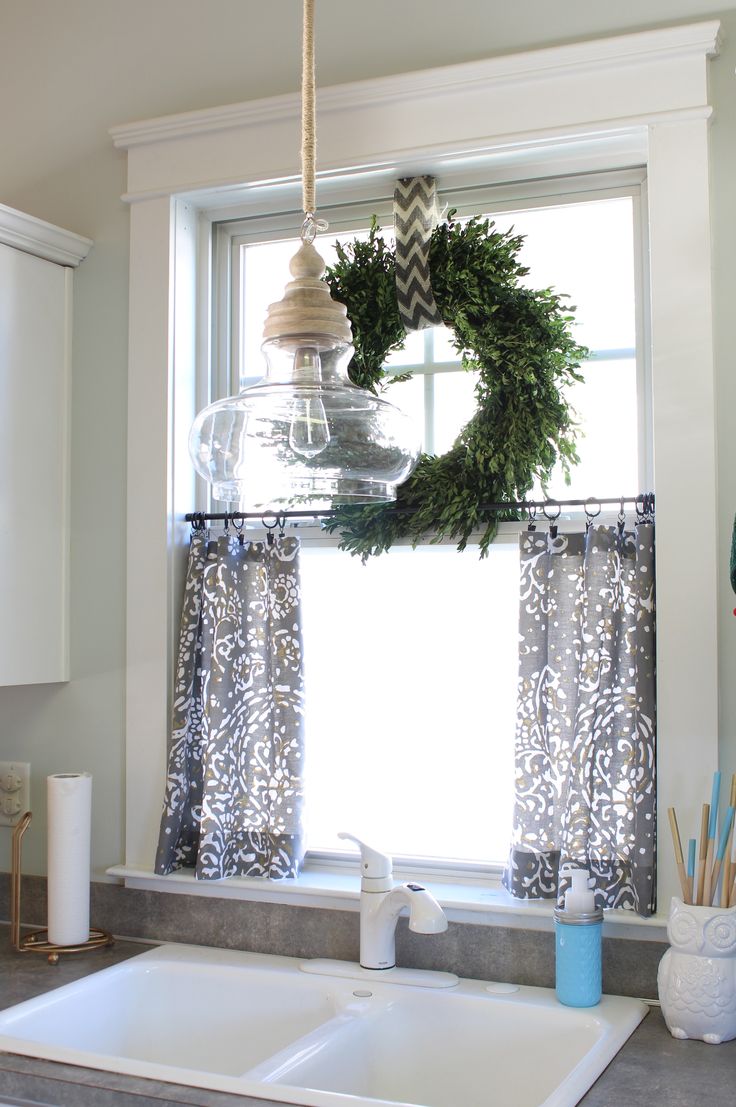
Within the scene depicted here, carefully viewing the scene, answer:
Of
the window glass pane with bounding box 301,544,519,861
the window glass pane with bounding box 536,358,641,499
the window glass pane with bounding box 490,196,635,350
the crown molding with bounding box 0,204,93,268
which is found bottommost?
the window glass pane with bounding box 301,544,519,861

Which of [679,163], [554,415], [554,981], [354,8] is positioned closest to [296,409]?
[554,415]

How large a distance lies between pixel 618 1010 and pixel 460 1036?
26 centimetres

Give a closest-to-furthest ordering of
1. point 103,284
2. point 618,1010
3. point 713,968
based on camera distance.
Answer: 1. point 713,968
2. point 618,1010
3. point 103,284

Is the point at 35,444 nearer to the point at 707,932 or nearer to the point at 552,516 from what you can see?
the point at 552,516

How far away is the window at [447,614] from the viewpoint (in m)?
2.08

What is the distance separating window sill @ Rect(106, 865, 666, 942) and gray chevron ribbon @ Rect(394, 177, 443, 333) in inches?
41.9

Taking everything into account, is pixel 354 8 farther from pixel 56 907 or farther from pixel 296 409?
pixel 56 907

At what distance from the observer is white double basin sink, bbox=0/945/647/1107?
1629 mm

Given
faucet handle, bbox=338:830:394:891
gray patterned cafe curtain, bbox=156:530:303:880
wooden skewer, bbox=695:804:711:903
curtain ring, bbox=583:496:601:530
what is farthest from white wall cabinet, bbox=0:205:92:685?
wooden skewer, bbox=695:804:711:903

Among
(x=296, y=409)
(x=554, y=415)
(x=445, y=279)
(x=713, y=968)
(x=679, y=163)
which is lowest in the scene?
(x=713, y=968)

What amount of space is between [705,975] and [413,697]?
2.57 feet

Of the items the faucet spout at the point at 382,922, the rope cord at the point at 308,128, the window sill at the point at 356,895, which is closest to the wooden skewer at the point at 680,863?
the window sill at the point at 356,895

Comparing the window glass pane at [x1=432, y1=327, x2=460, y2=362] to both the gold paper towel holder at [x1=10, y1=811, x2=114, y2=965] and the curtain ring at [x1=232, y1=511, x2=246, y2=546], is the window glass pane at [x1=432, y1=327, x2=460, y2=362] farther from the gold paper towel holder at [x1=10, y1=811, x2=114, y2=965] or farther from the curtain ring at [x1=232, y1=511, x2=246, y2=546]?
the gold paper towel holder at [x1=10, y1=811, x2=114, y2=965]

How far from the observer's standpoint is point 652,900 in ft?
5.98
